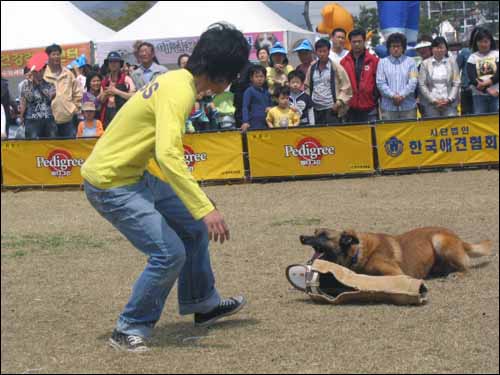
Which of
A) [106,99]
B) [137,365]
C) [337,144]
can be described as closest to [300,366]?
Result: [137,365]

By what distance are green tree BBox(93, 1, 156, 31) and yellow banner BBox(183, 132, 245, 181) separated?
153ft

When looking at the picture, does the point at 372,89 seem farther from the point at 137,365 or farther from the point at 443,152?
the point at 137,365

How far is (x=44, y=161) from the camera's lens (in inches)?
555

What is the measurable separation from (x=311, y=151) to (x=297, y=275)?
22.8 feet

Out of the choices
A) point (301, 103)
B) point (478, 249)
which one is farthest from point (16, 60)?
point (478, 249)

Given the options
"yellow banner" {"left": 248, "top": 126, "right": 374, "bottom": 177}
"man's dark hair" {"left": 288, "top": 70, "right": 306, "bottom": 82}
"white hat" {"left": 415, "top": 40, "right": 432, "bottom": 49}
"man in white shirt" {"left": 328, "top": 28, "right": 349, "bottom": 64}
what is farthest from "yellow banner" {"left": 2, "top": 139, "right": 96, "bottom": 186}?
"white hat" {"left": 415, "top": 40, "right": 432, "bottom": 49}

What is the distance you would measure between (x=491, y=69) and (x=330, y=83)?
2.32 metres

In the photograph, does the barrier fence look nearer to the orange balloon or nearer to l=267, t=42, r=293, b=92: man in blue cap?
l=267, t=42, r=293, b=92: man in blue cap

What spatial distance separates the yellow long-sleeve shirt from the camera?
477 centimetres

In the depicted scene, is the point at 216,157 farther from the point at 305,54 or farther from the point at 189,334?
the point at 189,334

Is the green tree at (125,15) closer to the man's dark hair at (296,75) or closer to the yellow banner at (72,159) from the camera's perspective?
the yellow banner at (72,159)

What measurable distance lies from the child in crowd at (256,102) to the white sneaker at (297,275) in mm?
7199

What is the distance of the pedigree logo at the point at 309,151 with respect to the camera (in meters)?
13.4

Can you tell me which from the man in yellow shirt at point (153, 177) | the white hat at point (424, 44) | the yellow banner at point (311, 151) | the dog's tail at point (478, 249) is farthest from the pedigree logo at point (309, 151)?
the man in yellow shirt at point (153, 177)
